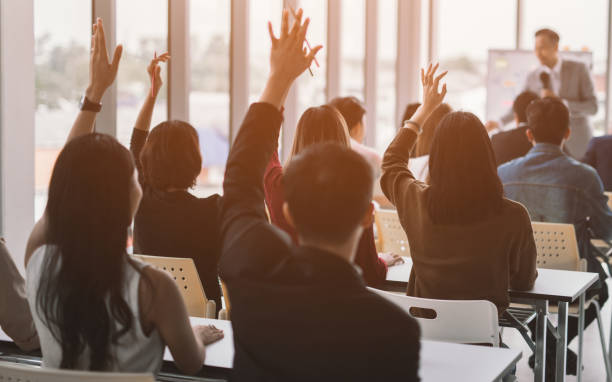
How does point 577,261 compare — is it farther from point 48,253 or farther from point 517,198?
point 48,253

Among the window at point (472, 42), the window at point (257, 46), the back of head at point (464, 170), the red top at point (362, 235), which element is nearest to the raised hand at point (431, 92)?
the back of head at point (464, 170)

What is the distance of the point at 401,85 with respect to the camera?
31.1 feet

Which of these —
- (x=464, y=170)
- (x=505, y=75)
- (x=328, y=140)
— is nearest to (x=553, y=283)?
(x=464, y=170)

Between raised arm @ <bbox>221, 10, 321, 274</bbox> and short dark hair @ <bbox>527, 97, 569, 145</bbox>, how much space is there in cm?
279

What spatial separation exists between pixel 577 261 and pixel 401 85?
5842 mm

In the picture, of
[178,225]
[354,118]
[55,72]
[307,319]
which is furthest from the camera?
[354,118]

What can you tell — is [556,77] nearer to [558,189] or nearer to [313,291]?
[558,189]

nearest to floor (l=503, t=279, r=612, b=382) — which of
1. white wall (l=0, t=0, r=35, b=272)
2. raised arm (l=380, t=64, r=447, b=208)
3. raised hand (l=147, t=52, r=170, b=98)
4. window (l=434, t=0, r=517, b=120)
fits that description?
raised arm (l=380, t=64, r=447, b=208)

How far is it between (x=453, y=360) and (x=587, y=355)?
3175mm

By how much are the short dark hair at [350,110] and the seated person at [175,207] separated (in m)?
2.06

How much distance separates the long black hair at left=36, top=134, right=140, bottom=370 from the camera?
1.67m

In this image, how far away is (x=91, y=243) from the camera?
1672 mm

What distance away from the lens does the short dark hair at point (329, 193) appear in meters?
1.44

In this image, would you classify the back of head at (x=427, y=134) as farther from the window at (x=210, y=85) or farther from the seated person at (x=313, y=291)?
the seated person at (x=313, y=291)
